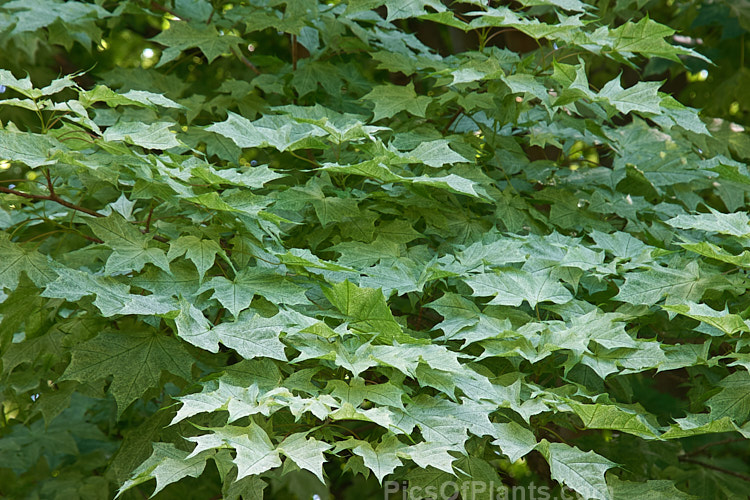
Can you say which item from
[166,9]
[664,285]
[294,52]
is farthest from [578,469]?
[166,9]

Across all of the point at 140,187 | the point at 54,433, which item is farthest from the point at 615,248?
the point at 54,433

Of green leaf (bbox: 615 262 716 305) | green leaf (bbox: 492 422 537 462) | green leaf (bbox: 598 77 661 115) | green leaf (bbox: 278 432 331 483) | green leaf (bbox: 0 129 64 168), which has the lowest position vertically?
green leaf (bbox: 492 422 537 462)

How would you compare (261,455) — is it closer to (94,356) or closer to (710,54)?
(94,356)

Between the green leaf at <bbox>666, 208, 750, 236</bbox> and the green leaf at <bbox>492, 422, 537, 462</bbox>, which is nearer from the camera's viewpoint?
the green leaf at <bbox>492, 422, 537, 462</bbox>

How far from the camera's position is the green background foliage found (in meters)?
1.70

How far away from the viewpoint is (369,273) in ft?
6.72

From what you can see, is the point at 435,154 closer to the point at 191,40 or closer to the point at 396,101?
the point at 396,101

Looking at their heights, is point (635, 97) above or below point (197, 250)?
above

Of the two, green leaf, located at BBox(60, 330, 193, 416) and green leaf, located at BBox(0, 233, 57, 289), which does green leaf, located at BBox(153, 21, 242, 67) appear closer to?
green leaf, located at BBox(0, 233, 57, 289)

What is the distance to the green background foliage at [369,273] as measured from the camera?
1.70 meters

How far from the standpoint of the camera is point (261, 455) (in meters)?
1.49

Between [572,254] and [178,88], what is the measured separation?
168cm

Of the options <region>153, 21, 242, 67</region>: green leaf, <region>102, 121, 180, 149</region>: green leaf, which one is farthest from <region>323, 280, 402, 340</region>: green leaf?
<region>153, 21, 242, 67</region>: green leaf

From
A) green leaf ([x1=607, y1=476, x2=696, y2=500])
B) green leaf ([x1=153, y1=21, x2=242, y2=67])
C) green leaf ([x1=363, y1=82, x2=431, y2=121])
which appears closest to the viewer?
green leaf ([x1=607, y1=476, x2=696, y2=500])
